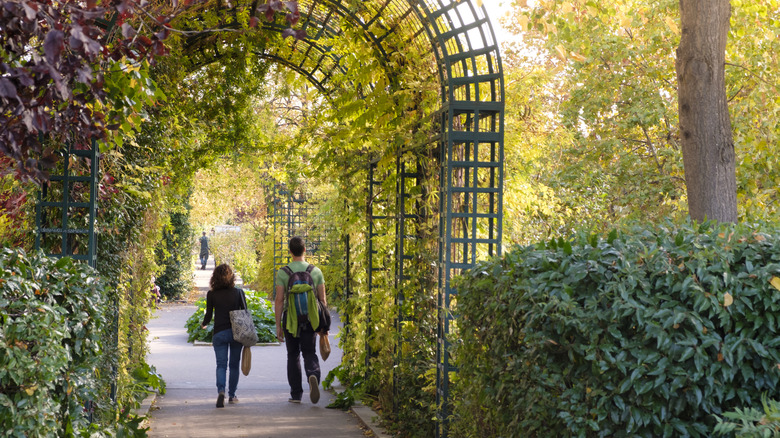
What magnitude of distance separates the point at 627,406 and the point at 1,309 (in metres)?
2.81

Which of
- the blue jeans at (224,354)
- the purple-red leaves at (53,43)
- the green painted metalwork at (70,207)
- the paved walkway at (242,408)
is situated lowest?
the paved walkway at (242,408)

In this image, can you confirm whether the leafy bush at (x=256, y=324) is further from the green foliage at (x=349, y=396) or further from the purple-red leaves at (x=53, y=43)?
the purple-red leaves at (x=53, y=43)

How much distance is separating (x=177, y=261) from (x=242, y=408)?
43.3ft

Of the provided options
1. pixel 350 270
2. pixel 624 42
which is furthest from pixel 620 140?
pixel 350 270

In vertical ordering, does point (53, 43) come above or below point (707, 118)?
below

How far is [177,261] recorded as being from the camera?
21078 mm

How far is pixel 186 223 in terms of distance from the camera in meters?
20.9

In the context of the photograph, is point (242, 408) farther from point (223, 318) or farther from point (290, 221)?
point (290, 221)

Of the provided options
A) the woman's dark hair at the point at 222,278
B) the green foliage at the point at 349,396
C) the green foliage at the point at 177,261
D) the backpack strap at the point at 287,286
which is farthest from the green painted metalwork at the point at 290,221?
the backpack strap at the point at 287,286

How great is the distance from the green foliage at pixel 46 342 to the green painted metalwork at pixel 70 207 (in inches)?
29.2

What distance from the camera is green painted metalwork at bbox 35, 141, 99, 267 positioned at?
541 centimetres

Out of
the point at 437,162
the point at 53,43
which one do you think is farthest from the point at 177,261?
the point at 53,43

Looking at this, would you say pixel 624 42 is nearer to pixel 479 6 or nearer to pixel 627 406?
pixel 479 6

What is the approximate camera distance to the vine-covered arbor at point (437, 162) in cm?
567
